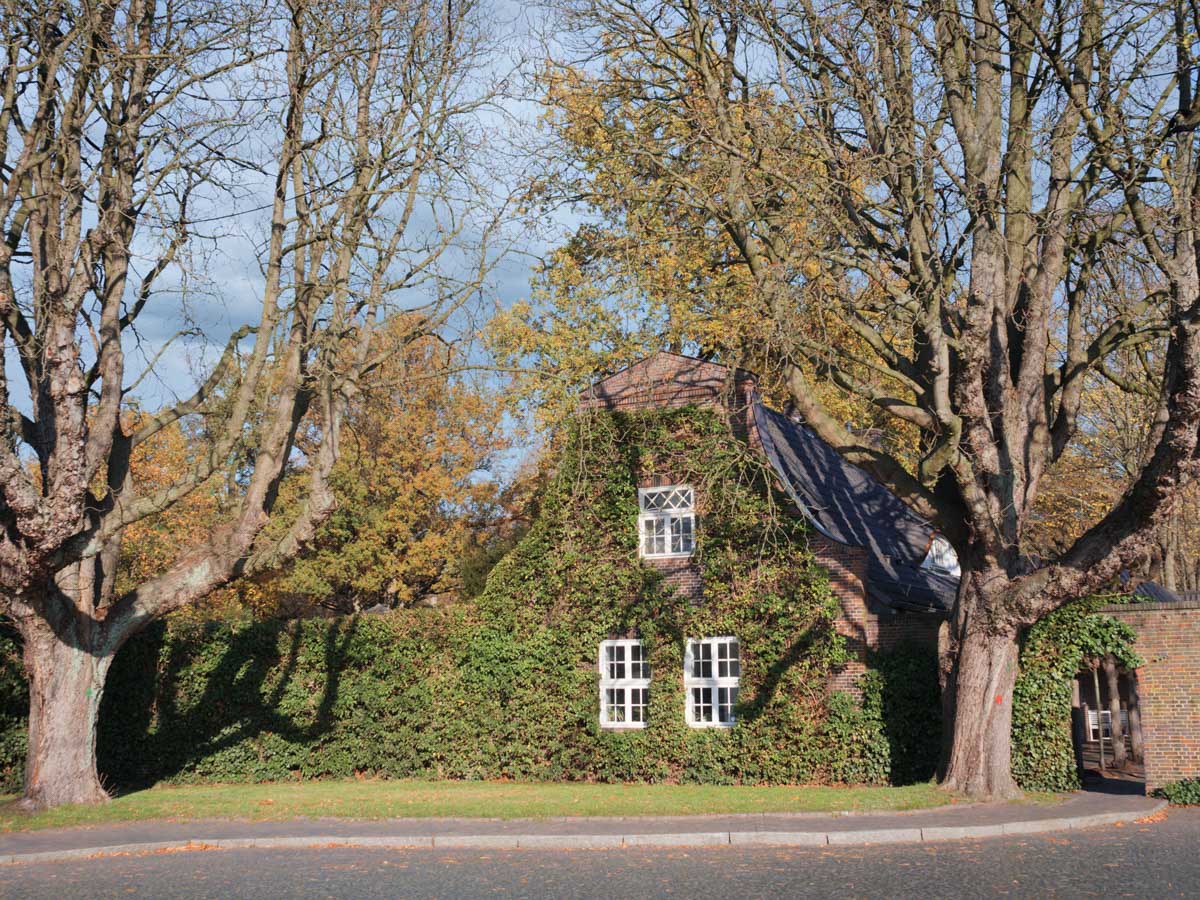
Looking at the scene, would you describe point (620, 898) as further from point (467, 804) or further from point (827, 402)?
point (827, 402)

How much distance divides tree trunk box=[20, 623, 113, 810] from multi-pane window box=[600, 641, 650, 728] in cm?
943

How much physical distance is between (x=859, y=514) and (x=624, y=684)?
21.9 ft

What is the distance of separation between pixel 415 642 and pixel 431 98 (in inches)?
446

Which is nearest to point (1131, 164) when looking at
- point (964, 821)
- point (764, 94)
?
point (764, 94)

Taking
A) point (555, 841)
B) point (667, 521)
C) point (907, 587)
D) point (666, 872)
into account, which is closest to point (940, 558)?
point (907, 587)

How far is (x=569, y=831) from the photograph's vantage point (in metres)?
13.2

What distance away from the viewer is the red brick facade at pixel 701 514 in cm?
1959

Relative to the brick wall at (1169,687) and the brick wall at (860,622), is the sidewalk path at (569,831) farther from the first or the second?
the brick wall at (860,622)

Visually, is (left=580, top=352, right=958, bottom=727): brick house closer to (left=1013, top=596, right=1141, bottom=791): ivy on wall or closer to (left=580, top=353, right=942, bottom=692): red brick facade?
(left=580, top=353, right=942, bottom=692): red brick facade

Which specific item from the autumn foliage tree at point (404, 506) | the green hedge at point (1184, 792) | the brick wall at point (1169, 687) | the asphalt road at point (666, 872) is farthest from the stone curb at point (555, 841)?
the autumn foliage tree at point (404, 506)

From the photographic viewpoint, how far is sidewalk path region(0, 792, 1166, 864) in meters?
12.8

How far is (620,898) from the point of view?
8922mm

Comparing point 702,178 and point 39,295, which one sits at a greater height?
point 702,178

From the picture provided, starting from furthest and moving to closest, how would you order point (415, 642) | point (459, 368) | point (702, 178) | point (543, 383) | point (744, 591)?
1. point (543, 383)
2. point (415, 642)
3. point (744, 591)
4. point (702, 178)
5. point (459, 368)
